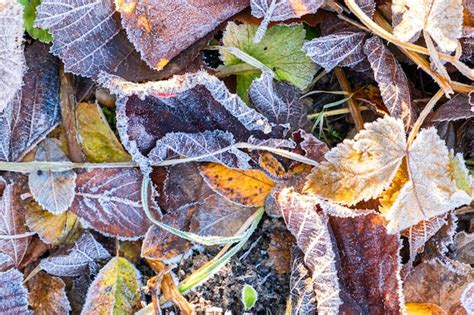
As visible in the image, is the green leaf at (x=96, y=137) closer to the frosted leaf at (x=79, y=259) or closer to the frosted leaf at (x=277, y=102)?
the frosted leaf at (x=79, y=259)

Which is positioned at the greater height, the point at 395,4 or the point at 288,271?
the point at 395,4

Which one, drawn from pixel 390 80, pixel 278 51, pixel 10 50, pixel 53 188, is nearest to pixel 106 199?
pixel 53 188

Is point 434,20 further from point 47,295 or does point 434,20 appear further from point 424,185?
point 47,295

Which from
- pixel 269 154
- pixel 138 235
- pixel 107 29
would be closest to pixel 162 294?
pixel 138 235

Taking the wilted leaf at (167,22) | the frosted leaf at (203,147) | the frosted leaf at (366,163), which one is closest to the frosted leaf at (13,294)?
the frosted leaf at (203,147)

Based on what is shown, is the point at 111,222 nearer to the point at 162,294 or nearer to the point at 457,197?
the point at 162,294
